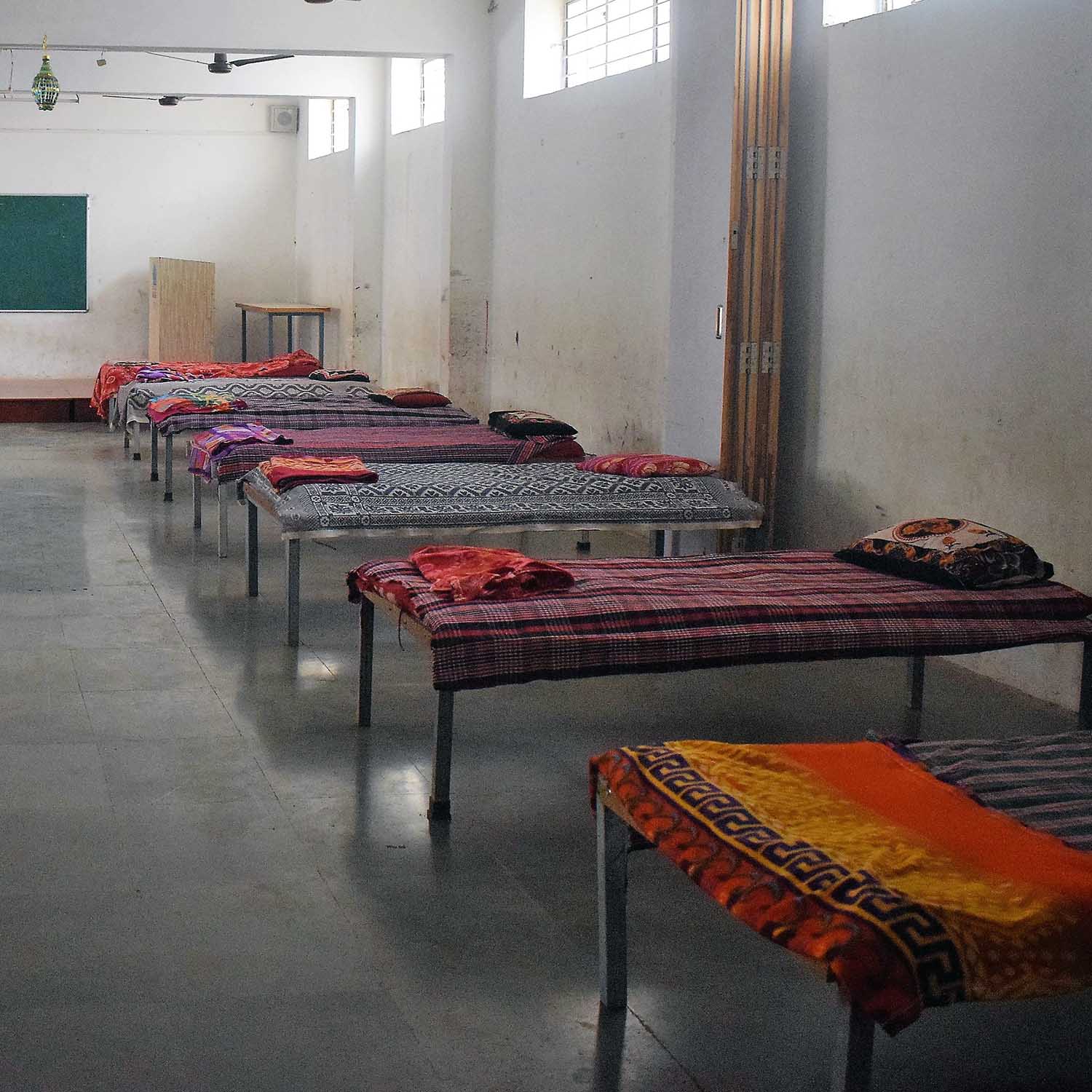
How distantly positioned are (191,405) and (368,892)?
19.3ft

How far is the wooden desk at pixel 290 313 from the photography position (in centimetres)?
1325

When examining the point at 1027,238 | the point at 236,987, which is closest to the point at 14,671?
the point at 236,987

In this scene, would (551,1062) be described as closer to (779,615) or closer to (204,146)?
(779,615)

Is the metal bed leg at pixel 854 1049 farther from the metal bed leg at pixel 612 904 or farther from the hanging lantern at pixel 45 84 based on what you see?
the hanging lantern at pixel 45 84

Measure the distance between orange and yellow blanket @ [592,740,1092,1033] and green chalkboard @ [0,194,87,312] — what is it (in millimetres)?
13084

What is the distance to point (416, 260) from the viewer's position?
36.3 ft

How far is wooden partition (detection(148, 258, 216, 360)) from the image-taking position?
46.0 ft

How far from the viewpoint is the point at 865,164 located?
5516 mm

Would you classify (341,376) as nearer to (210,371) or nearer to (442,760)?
(210,371)

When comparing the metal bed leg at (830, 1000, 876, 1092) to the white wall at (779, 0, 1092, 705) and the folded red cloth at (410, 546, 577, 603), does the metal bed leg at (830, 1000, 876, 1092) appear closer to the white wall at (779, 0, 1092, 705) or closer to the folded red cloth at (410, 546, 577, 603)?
the folded red cloth at (410, 546, 577, 603)

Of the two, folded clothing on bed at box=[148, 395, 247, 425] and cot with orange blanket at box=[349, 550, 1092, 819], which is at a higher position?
folded clothing on bed at box=[148, 395, 247, 425]

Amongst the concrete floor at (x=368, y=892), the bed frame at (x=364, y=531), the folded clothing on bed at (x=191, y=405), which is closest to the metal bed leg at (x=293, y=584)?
the bed frame at (x=364, y=531)

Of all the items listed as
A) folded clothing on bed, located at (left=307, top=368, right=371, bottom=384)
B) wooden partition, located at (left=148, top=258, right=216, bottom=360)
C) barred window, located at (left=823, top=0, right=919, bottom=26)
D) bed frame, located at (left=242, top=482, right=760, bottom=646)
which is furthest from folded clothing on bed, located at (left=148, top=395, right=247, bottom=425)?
wooden partition, located at (left=148, top=258, right=216, bottom=360)

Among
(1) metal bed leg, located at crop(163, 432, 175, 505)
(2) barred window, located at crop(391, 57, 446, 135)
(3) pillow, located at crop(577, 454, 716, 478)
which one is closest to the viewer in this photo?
(3) pillow, located at crop(577, 454, 716, 478)
